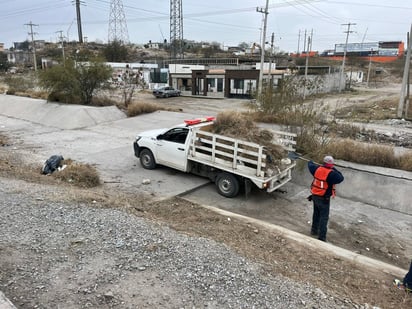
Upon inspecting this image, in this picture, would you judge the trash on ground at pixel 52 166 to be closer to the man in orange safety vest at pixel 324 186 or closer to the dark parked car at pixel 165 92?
the man in orange safety vest at pixel 324 186

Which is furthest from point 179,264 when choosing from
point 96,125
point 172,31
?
point 172,31

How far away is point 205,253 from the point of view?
4824 mm

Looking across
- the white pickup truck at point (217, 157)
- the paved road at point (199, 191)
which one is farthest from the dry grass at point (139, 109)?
the white pickup truck at point (217, 157)

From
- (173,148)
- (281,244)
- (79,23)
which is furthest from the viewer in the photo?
(79,23)

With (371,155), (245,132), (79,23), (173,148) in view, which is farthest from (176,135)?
(79,23)

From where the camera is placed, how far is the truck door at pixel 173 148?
9.80 m

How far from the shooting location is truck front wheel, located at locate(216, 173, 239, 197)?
28.9 feet

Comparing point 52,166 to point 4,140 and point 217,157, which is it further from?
point 4,140

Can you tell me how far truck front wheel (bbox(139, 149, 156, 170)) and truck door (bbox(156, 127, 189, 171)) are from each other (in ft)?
1.15

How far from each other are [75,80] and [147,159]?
51.0ft

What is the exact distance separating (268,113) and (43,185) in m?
10.4

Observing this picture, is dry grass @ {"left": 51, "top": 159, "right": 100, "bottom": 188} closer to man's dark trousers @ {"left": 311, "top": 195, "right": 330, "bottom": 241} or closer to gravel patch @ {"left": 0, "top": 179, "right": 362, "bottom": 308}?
gravel patch @ {"left": 0, "top": 179, "right": 362, "bottom": 308}

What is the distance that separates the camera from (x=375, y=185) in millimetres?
9500

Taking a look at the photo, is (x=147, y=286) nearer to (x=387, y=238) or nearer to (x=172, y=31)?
(x=387, y=238)
